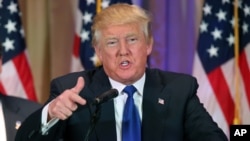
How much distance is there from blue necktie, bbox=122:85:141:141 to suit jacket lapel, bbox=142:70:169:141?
34 millimetres

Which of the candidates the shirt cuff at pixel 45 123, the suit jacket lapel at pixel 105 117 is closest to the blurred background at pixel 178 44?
the suit jacket lapel at pixel 105 117

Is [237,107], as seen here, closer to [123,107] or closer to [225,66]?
[225,66]

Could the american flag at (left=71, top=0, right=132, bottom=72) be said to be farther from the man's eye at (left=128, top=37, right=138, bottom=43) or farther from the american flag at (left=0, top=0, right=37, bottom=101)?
the man's eye at (left=128, top=37, right=138, bottom=43)

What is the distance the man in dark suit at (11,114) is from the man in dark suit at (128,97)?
0.75 m

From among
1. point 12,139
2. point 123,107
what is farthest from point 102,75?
point 12,139

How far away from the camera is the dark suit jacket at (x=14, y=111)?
2.97 m

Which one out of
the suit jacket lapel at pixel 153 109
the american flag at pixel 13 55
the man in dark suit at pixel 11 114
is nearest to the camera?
the suit jacket lapel at pixel 153 109

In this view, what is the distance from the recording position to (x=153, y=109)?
2.29m

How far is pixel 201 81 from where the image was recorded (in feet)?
13.8

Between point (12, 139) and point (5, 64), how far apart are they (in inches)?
56.3

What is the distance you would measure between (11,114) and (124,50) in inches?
43.4

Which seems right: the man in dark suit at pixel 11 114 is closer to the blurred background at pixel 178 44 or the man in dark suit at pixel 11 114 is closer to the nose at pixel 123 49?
the nose at pixel 123 49

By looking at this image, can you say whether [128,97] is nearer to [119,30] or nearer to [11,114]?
[119,30]

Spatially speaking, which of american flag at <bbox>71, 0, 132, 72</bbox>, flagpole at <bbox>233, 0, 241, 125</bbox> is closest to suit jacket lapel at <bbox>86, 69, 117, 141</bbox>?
american flag at <bbox>71, 0, 132, 72</bbox>
